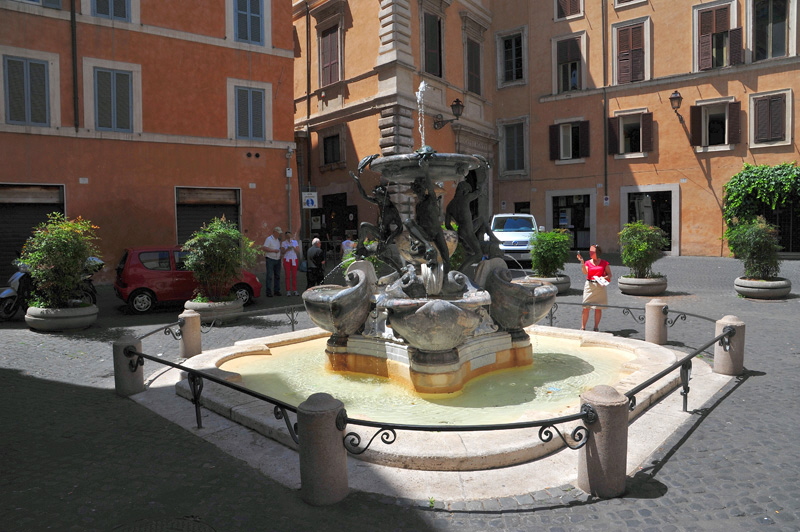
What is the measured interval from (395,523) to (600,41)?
26.4 m

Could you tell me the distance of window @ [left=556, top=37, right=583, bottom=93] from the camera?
26000 mm

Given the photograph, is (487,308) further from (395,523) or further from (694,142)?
(694,142)

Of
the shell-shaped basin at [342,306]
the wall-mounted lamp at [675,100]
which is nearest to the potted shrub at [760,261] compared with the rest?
the shell-shaped basin at [342,306]

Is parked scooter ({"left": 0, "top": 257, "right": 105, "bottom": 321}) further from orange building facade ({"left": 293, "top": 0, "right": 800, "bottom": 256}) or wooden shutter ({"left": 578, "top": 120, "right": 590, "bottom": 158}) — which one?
wooden shutter ({"left": 578, "top": 120, "right": 590, "bottom": 158})

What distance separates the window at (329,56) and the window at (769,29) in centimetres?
1611

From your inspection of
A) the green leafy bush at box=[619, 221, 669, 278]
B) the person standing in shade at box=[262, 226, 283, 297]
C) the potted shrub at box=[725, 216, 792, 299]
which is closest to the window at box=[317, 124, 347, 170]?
the person standing in shade at box=[262, 226, 283, 297]

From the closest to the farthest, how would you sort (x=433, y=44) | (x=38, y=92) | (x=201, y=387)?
(x=201, y=387)
(x=38, y=92)
(x=433, y=44)

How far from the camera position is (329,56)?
22750mm

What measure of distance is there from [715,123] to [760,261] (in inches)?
531

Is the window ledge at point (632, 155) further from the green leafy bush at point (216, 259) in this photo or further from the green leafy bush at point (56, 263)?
the green leafy bush at point (56, 263)

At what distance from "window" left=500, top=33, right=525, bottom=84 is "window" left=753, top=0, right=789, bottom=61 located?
9.47 meters

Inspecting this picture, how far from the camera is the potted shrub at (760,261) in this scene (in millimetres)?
11969

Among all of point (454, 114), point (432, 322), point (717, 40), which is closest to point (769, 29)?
point (717, 40)

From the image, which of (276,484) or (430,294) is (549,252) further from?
(276,484)
